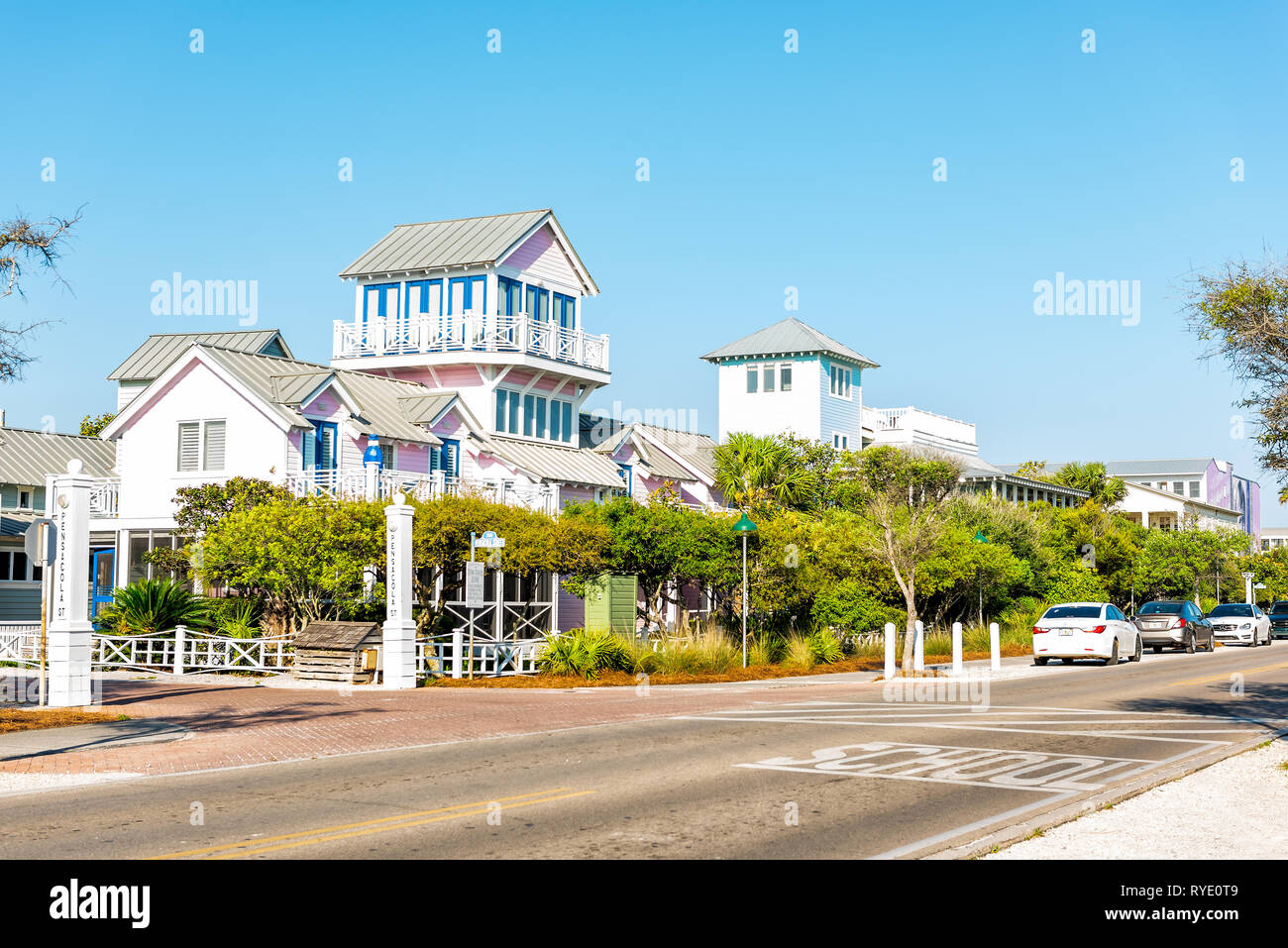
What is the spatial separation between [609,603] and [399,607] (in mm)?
7554

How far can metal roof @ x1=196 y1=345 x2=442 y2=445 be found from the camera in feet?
111

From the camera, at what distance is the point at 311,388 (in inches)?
1332

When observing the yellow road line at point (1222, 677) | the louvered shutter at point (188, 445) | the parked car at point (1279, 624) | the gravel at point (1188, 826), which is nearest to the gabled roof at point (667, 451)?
the louvered shutter at point (188, 445)

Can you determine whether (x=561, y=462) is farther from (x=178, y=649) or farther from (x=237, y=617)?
(x=178, y=649)

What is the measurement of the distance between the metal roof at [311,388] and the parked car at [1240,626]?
30.5 m

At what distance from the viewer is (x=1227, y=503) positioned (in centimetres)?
12762

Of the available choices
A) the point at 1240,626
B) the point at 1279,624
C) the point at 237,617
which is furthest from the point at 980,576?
the point at 1279,624

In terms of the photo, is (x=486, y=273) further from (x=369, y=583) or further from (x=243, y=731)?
(x=243, y=731)

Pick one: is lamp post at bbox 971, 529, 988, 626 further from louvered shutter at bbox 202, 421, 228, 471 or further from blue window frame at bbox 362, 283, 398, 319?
louvered shutter at bbox 202, 421, 228, 471

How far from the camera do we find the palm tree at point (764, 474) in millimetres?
48750

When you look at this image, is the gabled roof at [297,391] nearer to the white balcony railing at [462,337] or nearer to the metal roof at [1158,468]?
the white balcony railing at [462,337]

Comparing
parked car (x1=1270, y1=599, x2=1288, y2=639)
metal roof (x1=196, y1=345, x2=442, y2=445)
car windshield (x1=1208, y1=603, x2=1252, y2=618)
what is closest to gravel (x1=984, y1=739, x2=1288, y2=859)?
metal roof (x1=196, y1=345, x2=442, y2=445)
